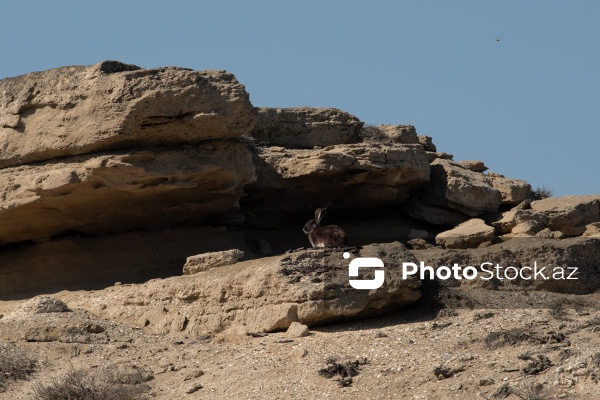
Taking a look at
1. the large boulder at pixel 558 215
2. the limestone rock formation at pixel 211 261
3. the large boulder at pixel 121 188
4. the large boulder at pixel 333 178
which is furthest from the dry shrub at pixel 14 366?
the large boulder at pixel 558 215

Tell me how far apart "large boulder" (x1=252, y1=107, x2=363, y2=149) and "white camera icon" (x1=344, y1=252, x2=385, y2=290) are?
14.5ft

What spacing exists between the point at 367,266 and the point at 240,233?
4.22m

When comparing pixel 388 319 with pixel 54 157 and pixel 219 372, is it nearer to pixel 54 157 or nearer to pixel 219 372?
pixel 219 372

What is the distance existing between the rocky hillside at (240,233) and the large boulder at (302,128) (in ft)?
0.07

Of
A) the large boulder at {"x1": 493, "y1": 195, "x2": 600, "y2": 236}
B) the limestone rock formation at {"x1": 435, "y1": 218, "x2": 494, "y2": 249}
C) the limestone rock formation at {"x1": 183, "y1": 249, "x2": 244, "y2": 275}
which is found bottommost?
the limestone rock formation at {"x1": 183, "y1": 249, "x2": 244, "y2": 275}

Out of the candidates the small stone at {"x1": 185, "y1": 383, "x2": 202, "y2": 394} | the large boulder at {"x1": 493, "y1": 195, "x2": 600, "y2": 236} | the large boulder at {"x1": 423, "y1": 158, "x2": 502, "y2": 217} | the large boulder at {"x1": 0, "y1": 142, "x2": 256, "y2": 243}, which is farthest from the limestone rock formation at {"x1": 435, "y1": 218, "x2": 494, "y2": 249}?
the small stone at {"x1": 185, "y1": 383, "x2": 202, "y2": 394}

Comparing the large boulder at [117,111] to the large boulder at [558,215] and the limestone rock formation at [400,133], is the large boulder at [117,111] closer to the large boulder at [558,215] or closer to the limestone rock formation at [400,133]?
the limestone rock formation at [400,133]

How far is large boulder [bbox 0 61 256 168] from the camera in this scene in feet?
46.7

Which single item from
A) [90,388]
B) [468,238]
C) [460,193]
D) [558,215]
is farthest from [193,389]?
[558,215]

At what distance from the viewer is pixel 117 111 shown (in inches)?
563

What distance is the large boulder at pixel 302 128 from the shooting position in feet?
55.2

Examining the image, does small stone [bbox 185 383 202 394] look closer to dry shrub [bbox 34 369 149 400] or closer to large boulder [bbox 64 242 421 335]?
dry shrub [bbox 34 369 149 400]

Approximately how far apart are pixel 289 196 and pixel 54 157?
3.41 metres

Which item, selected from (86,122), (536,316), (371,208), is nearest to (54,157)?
(86,122)
